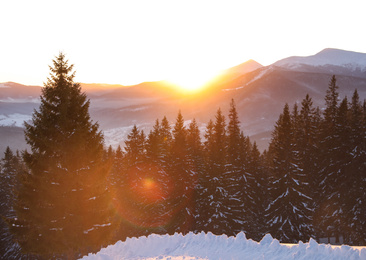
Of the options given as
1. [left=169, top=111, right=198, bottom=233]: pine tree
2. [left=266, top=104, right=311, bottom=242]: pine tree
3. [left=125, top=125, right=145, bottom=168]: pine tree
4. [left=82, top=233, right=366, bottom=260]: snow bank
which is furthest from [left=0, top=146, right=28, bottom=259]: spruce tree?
[left=266, top=104, right=311, bottom=242]: pine tree

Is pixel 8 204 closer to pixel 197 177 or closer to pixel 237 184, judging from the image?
pixel 197 177

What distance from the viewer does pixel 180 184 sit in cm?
3653

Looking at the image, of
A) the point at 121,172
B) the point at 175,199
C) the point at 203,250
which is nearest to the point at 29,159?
the point at 203,250

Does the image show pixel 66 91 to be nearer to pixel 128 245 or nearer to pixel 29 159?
pixel 29 159

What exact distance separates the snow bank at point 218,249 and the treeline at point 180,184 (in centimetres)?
529

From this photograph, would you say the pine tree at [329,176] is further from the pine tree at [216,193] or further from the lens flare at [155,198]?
the lens flare at [155,198]

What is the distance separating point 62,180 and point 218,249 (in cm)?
1007

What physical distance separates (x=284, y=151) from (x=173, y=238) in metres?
22.3

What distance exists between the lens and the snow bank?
9.73m

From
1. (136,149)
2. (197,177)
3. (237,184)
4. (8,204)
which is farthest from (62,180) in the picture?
(8,204)

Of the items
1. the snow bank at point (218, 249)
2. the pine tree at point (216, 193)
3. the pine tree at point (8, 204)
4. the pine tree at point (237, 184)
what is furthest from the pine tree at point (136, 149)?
the snow bank at point (218, 249)

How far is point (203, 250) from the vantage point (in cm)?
1245

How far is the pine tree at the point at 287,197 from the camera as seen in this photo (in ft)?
104

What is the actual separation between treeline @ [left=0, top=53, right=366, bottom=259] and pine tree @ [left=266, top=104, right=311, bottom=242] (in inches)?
3.8
